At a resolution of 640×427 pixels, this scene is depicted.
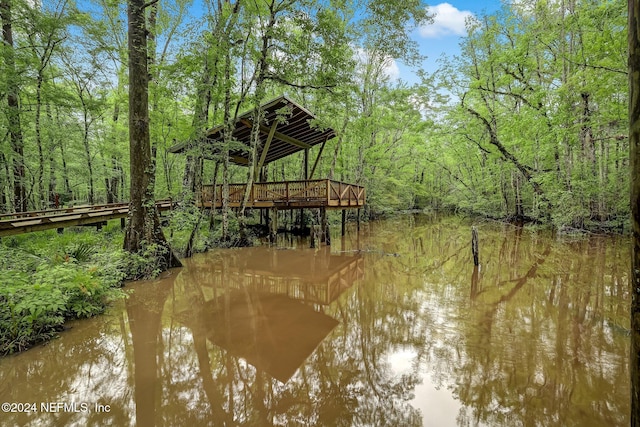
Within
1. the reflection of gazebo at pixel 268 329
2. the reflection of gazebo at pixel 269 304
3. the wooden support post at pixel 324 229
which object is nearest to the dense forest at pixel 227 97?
the reflection of gazebo at pixel 269 304

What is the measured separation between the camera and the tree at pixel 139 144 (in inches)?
282

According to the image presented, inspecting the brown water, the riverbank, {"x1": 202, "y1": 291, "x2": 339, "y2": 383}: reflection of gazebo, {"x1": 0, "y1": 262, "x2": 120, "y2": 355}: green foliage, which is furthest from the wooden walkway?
{"x1": 202, "y1": 291, "x2": 339, "y2": 383}: reflection of gazebo

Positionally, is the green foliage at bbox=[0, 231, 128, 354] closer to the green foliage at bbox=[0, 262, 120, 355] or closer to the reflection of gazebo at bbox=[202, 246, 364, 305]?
the green foliage at bbox=[0, 262, 120, 355]

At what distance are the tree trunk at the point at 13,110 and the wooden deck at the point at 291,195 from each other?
5.93 meters

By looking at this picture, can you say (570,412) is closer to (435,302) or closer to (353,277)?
(435,302)

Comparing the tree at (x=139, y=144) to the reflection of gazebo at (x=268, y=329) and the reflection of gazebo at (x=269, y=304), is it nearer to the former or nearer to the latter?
the reflection of gazebo at (x=269, y=304)

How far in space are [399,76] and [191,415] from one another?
75.5ft

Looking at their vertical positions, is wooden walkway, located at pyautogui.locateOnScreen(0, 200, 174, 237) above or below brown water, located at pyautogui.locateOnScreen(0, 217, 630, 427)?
above

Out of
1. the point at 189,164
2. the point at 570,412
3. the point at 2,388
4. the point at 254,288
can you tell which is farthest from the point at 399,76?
the point at 2,388

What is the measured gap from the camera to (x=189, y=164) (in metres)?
12.4

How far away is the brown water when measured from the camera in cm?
283

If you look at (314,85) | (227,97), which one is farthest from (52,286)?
(314,85)

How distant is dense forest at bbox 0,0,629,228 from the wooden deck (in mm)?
1575

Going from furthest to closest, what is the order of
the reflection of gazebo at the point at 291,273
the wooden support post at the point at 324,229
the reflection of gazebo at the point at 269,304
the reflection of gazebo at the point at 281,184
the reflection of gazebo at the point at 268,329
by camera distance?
the wooden support post at the point at 324,229
the reflection of gazebo at the point at 281,184
the reflection of gazebo at the point at 291,273
the reflection of gazebo at the point at 269,304
the reflection of gazebo at the point at 268,329
